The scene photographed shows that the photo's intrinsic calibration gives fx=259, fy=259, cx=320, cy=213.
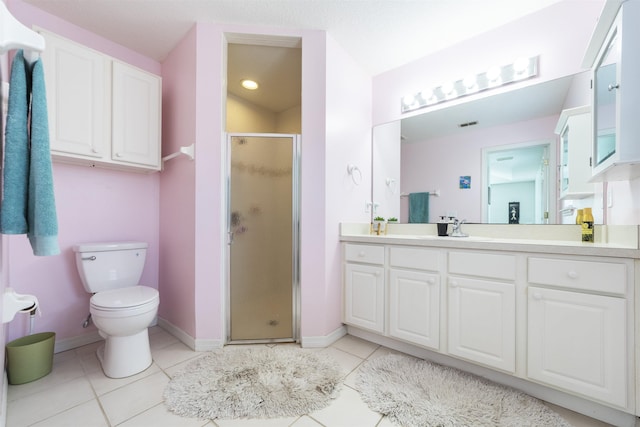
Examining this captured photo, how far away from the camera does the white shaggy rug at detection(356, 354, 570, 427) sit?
4.00 ft

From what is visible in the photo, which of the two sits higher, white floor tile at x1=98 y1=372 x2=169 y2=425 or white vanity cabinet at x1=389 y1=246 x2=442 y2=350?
white vanity cabinet at x1=389 y1=246 x2=442 y2=350

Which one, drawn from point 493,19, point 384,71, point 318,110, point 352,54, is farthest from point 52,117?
point 493,19

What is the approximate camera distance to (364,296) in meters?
1.99

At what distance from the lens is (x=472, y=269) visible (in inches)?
60.0

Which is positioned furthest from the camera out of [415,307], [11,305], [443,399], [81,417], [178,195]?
[178,195]

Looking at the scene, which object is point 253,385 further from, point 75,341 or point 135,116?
point 135,116

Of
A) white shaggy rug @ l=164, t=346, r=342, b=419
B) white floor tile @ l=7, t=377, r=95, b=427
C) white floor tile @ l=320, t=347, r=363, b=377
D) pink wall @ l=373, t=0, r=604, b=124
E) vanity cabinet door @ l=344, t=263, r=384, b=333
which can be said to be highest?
pink wall @ l=373, t=0, r=604, b=124

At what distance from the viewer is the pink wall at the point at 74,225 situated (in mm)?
1745

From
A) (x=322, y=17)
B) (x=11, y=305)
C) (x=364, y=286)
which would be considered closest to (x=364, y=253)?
(x=364, y=286)

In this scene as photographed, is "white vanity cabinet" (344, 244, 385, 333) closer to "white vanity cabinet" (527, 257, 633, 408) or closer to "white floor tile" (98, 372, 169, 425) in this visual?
"white vanity cabinet" (527, 257, 633, 408)

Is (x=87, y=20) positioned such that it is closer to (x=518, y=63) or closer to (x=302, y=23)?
(x=302, y=23)

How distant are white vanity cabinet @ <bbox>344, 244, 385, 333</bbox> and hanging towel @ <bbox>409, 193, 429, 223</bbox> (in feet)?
1.77

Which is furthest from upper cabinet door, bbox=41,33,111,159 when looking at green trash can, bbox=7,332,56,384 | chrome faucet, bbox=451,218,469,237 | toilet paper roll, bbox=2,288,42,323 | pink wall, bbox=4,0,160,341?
chrome faucet, bbox=451,218,469,237

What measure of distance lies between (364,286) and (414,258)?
1.51 feet
